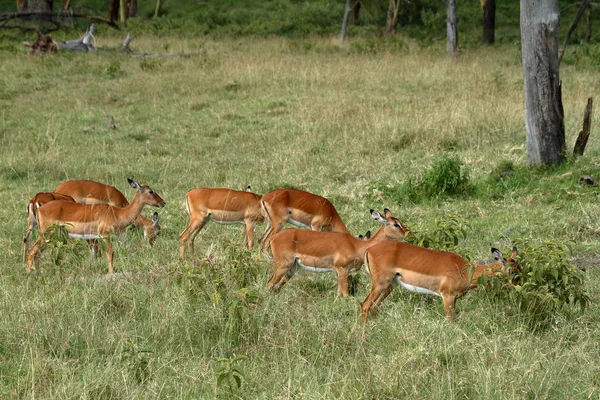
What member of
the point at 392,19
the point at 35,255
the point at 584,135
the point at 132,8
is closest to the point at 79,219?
the point at 35,255

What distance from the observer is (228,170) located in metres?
12.1

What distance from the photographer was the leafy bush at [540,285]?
576 centimetres

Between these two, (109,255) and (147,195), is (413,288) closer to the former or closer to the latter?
(109,255)

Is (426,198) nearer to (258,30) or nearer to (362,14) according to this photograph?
(258,30)

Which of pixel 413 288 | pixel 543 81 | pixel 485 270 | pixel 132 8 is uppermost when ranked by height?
pixel 543 81

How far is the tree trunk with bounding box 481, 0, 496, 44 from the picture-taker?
2464 centimetres

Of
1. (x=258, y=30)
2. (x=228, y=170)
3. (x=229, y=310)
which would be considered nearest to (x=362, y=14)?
(x=258, y=30)

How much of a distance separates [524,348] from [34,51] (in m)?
17.5

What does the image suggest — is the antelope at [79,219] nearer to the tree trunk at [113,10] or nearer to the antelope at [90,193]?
the antelope at [90,193]

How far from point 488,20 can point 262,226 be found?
1662cm

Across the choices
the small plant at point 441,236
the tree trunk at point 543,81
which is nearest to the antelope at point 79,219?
the small plant at point 441,236

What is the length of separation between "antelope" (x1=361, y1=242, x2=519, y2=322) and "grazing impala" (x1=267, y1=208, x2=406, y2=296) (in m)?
0.65

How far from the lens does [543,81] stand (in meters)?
10.5

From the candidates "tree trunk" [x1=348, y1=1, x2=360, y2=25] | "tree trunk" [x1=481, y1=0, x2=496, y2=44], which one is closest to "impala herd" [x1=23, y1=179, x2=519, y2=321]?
"tree trunk" [x1=481, y1=0, x2=496, y2=44]
